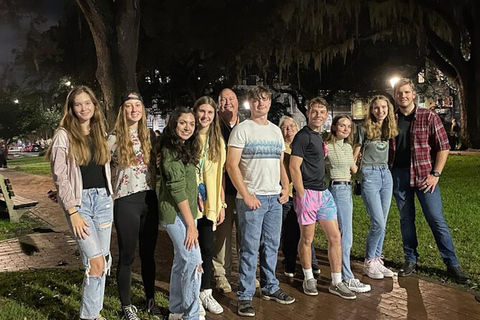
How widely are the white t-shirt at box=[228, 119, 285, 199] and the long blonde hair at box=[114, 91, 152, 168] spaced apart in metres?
0.72

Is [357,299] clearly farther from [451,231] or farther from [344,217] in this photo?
[451,231]

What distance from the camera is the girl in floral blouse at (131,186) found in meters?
3.75

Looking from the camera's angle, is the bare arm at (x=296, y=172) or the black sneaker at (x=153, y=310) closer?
the black sneaker at (x=153, y=310)

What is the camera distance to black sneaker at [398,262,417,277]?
16.5 feet

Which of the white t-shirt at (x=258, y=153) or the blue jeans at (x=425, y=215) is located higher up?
the white t-shirt at (x=258, y=153)

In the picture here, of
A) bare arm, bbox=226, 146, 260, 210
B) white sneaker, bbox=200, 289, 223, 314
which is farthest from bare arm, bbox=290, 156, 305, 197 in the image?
white sneaker, bbox=200, 289, 223, 314

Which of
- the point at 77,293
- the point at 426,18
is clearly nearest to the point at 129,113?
the point at 77,293

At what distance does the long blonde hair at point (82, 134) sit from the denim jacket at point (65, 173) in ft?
0.14

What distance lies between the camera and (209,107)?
4.14 m

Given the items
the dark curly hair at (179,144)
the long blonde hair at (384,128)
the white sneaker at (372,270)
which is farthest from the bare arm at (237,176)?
the white sneaker at (372,270)

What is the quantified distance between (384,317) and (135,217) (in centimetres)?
224

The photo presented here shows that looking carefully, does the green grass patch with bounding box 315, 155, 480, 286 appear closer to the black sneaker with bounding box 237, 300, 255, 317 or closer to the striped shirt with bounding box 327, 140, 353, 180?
the striped shirt with bounding box 327, 140, 353, 180

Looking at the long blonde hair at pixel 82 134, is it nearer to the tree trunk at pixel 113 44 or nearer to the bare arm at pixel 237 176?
the bare arm at pixel 237 176

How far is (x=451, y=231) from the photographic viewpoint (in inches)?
271
